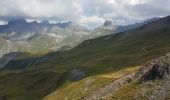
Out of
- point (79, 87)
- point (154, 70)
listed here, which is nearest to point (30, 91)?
point (79, 87)

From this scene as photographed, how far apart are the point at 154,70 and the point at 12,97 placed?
135691mm

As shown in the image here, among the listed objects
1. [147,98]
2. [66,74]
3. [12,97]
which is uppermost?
[147,98]

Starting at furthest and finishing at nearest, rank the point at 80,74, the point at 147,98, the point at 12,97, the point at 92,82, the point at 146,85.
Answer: the point at 12,97
the point at 80,74
the point at 92,82
the point at 146,85
the point at 147,98

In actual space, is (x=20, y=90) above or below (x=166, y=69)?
below

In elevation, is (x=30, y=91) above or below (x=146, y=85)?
below

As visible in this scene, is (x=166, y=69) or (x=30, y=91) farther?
(x=30, y=91)

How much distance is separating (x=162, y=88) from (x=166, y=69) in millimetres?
5523

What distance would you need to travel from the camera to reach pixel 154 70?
5847 cm

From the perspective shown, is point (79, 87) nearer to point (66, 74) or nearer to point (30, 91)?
point (66, 74)

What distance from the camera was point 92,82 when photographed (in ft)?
382

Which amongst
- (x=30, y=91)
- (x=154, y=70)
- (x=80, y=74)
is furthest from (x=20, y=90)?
(x=154, y=70)

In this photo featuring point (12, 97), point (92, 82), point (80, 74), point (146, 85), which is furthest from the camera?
point (12, 97)

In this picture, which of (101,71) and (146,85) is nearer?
(146,85)

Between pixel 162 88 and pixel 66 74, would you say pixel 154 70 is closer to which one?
pixel 162 88
